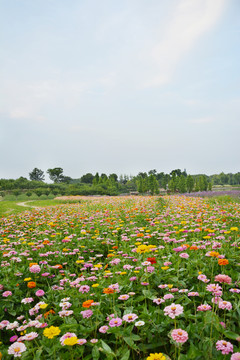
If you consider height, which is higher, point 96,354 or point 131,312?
point 131,312

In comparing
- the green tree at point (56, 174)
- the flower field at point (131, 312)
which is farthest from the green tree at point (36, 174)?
the flower field at point (131, 312)

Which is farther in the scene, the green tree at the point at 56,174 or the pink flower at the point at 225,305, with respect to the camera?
the green tree at the point at 56,174

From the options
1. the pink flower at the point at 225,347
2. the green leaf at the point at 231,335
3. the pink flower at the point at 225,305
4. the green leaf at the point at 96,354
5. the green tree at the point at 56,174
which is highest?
the green tree at the point at 56,174

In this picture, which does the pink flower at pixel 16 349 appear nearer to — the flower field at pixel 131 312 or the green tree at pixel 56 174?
the flower field at pixel 131 312

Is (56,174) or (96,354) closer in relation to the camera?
(96,354)

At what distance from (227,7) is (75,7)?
581 centimetres

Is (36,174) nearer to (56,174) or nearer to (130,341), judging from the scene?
(56,174)

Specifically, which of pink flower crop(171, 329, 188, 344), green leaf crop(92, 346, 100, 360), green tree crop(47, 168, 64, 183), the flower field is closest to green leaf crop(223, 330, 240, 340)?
the flower field

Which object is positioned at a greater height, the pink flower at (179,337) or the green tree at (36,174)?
the green tree at (36,174)

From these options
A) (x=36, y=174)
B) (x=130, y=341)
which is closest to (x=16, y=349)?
(x=130, y=341)

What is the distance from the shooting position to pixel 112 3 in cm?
739

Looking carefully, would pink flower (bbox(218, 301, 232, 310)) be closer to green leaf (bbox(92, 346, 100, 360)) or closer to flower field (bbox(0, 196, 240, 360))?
flower field (bbox(0, 196, 240, 360))

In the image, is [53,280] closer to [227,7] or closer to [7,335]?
[7,335]

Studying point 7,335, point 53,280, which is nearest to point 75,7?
point 53,280
